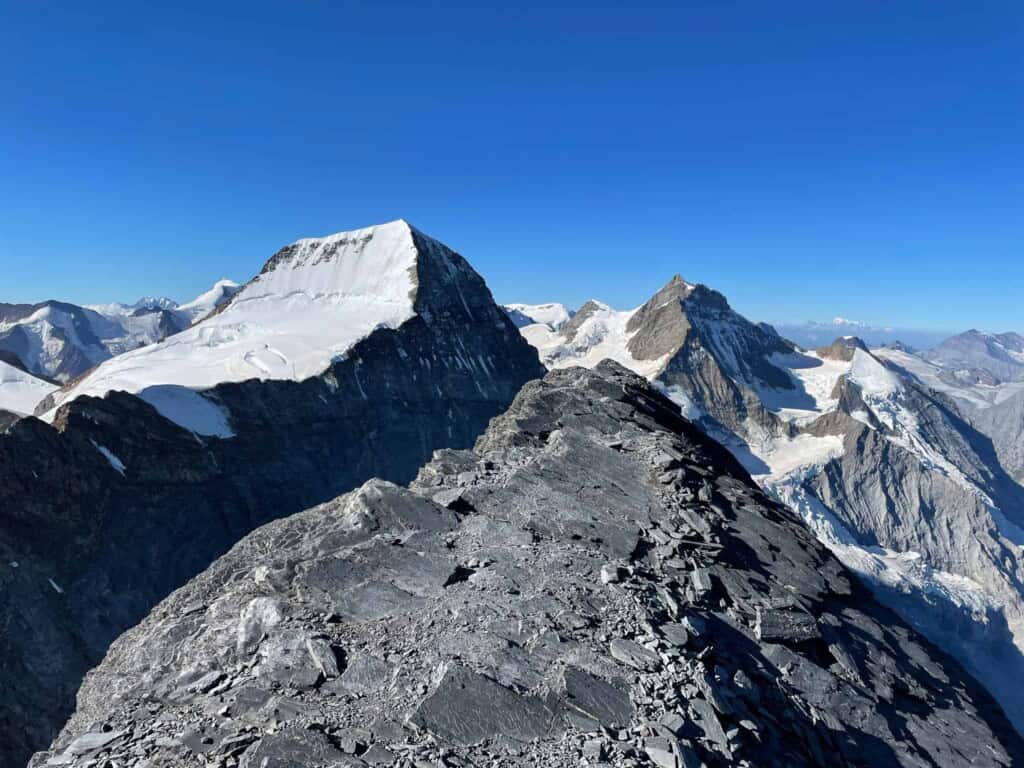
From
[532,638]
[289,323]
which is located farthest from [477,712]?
[289,323]

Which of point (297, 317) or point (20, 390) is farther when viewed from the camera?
point (297, 317)

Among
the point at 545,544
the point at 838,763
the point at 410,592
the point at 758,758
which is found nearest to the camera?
the point at 758,758

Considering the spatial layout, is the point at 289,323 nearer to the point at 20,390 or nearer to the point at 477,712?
the point at 20,390

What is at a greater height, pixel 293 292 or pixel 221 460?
pixel 293 292

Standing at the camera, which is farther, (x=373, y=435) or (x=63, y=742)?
(x=373, y=435)

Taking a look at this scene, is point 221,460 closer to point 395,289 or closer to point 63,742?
point 395,289

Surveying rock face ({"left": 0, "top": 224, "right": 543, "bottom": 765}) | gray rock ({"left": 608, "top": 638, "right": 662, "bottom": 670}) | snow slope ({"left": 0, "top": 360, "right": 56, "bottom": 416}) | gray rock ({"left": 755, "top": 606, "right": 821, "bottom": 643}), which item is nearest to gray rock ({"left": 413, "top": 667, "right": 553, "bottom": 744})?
gray rock ({"left": 608, "top": 638, "right": 662, "bottom": 670})

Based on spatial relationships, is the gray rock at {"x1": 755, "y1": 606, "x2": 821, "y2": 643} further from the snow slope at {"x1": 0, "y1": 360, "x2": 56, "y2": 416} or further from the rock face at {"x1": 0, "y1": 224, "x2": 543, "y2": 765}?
the snow slope at {"x1": 0, "y1": 360, "x2": 56, "y2": 416}

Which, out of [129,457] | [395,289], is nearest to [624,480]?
[129,457]
